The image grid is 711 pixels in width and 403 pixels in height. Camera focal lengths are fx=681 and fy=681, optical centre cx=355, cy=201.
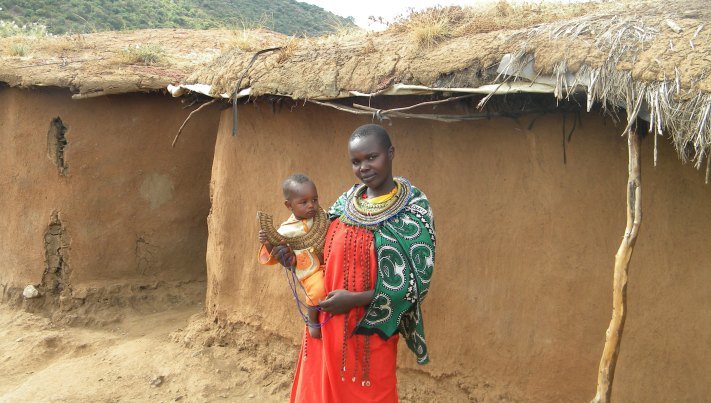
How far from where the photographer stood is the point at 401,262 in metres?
2.79

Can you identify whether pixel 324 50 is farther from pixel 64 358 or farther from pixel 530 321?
pixel 64 358

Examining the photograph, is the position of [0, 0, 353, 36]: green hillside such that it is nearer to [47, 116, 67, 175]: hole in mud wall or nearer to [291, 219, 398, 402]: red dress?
[47, 116, 67, 175]: hole in mud wall

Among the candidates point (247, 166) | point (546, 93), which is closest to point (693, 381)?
point (546, 93)

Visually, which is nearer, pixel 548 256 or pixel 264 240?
pixel 264 240

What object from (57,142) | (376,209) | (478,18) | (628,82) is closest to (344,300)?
(376,209)

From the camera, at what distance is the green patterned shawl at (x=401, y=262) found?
2785 millimetres

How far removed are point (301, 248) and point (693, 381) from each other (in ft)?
6.75

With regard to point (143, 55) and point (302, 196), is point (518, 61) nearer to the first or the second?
point (302, 196)

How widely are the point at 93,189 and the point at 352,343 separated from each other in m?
4.71

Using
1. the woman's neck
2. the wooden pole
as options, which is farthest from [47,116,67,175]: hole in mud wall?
the wooden pole

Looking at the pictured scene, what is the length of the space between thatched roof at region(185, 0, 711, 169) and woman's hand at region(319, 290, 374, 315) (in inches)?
51.8

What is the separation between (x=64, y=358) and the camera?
5.89 meters

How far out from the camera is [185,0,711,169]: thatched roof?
Answer: 2914mm

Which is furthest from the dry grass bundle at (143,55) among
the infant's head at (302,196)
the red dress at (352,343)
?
the red dress at (352,343)
